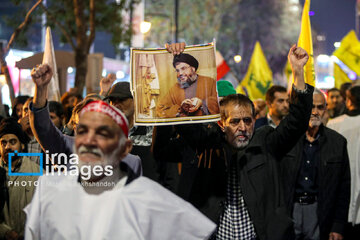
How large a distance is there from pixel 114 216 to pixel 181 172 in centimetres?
172

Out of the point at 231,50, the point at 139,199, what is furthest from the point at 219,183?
the point at 231,50

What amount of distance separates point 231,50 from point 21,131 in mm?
47783

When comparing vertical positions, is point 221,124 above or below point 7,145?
above

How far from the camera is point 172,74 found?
17.5ft

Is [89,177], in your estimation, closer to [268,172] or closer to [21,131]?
[268,172]

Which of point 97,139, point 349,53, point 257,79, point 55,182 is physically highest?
point 349,53

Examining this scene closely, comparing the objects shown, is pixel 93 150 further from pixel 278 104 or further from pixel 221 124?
pixel 278 104

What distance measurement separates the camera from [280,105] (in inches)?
374

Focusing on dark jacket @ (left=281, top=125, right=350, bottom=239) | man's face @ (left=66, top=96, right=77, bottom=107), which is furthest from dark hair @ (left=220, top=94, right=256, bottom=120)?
man's face @ (left=66, top=96, right=77, bottom=107)

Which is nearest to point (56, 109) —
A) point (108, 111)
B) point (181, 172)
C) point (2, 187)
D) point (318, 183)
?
point (2, 187)

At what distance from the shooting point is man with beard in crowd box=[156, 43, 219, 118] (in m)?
5.23

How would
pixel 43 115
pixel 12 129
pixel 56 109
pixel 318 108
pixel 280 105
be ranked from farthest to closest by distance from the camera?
pixel 280 105
pixel 56 109
pixel 12 129
pixel 318 108
pixel 43 115

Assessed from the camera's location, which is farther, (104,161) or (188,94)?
(188,94)

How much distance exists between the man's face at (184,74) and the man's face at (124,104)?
0.78 metres
